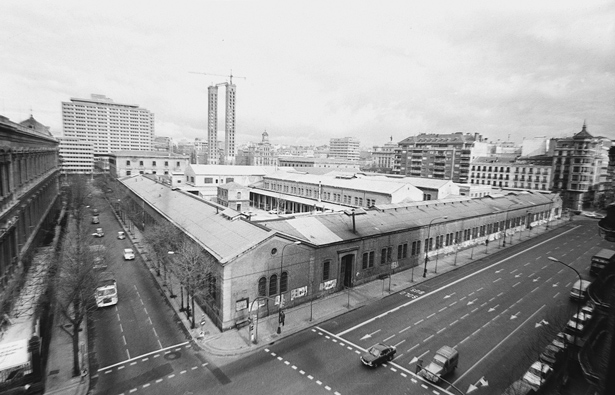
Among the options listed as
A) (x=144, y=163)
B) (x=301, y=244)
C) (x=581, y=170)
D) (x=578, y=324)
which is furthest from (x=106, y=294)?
(x=581, y=170)

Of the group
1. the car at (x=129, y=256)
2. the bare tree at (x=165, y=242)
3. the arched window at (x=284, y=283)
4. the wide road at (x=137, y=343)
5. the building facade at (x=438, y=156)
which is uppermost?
the building facade at (x=438, y=156)

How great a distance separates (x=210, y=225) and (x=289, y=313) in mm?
16702

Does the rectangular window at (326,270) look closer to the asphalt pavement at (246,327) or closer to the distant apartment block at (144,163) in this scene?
the asphalt pavement at (246,327)

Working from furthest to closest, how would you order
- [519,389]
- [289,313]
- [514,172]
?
1. [514,172]
2. [289,313]
3. [519,389]

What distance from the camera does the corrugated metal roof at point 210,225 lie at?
35.1m

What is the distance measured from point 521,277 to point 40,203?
272 ft

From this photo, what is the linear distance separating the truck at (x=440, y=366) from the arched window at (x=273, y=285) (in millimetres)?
16664

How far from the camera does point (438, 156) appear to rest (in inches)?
5940

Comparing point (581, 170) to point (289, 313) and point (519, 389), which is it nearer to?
point (519, 389)

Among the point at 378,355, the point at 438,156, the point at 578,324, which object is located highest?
the point at 438,156

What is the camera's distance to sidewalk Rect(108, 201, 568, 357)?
30.4m

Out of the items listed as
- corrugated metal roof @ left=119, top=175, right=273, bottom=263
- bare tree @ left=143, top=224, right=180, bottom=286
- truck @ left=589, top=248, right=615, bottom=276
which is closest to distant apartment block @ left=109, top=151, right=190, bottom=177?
corrugated metal roof @ left=119, top=175, right=273, bottom=263

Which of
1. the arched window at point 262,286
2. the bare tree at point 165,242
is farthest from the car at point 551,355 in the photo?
the bare tree at point 165,242

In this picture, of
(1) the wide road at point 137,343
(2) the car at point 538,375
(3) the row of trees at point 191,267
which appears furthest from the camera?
(3) the row of trees at point 191,267
